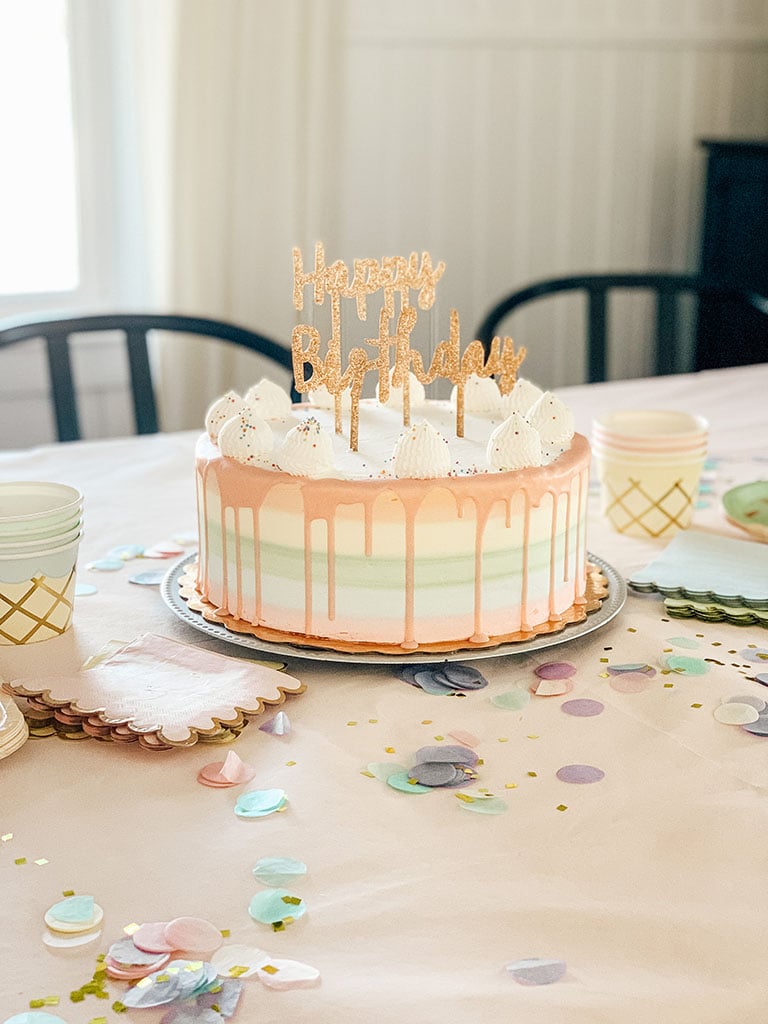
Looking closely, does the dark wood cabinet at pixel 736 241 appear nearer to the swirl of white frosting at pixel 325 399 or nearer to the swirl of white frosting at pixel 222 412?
the swirl of white frosting at pixel 325 399

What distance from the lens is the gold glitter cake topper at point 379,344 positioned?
1145 mm

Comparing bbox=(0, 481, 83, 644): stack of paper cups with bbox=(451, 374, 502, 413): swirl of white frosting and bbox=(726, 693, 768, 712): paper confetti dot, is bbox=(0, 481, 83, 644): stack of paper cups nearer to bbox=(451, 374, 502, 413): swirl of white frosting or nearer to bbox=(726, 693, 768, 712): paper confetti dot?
bbox=(451, 374, 502, 413): swirl of white frosting

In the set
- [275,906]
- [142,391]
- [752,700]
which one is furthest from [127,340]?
[275,906]

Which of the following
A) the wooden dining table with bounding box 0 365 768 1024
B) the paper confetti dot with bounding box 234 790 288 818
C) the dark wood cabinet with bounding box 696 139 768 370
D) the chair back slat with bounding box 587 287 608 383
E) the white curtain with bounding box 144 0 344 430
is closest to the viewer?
the wooden dining table with bounding box 0 365 768 1024

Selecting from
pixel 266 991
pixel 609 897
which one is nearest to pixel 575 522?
pixel 609 897

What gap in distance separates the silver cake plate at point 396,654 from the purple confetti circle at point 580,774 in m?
0.16

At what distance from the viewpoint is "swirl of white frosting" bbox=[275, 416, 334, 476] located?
1.03m

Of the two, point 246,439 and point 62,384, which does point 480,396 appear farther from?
point 62,384

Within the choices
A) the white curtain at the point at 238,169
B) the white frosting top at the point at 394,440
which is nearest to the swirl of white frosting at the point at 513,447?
the white frosting top at the point at 394,440

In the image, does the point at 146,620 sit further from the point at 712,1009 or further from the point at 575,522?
the point at 712,1009

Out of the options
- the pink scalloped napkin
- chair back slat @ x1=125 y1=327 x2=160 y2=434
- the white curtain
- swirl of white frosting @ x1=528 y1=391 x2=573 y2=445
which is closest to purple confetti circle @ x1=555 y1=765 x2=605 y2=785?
the pink scalloped napkin

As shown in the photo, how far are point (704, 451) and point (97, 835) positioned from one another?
0.80 meters

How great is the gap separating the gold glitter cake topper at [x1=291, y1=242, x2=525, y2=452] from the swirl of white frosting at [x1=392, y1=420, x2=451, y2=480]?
11 centimetres

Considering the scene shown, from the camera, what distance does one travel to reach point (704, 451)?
52.8 inches
